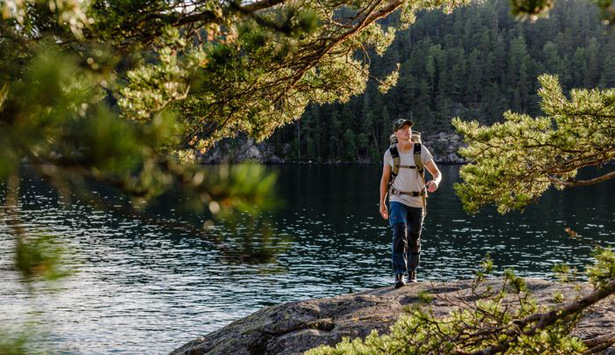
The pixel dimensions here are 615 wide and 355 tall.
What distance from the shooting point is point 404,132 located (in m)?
8.73

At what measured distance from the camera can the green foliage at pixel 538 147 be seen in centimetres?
655

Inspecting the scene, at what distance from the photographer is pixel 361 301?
9312 mm

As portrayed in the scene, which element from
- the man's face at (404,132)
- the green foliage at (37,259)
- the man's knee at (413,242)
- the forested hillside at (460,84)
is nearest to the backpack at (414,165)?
the man's face at (404,132)

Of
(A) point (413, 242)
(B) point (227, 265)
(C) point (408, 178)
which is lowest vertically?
(B) point (227, 265)

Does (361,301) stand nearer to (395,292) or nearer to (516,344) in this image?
(395,292)

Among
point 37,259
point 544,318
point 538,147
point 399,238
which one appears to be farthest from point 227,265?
point 37,259

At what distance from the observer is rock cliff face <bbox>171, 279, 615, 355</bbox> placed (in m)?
8.22

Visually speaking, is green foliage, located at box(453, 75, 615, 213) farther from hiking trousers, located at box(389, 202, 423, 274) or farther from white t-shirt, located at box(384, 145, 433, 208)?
hiking trousers, located at box(389, 202, 423, 274)

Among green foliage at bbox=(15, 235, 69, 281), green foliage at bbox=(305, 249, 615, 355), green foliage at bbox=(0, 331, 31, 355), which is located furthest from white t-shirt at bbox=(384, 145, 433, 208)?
green foliage at bbox=(0, 331, 31, 355)

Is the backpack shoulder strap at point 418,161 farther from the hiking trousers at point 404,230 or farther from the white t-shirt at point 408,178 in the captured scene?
the hiking trousers at point 404,230

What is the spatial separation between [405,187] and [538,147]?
2.34 metres

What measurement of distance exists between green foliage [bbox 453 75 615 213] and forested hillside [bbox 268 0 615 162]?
129153 mm

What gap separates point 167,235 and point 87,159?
47.4 m

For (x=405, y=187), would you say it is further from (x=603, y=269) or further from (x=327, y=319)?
(x=603, y=269)
